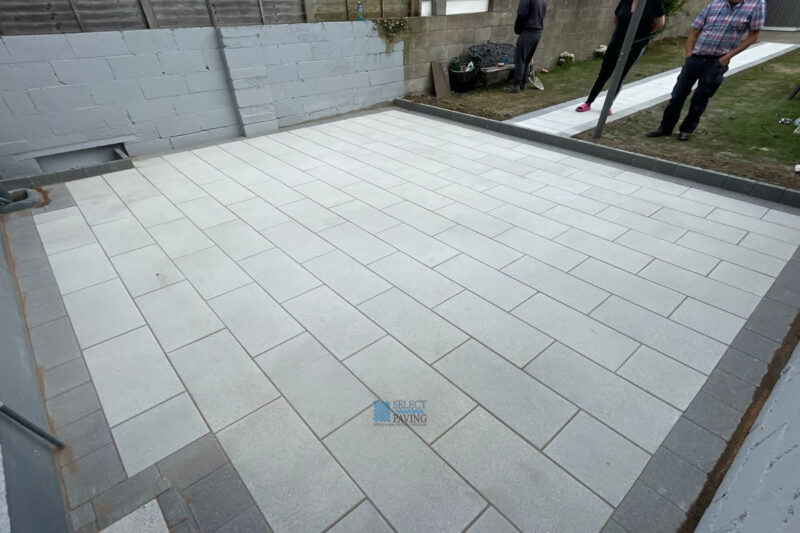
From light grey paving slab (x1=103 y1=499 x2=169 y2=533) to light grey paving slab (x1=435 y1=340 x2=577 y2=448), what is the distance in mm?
1358

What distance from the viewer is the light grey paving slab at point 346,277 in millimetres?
2688

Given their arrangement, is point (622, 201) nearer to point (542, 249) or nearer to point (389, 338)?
point (542, 249)

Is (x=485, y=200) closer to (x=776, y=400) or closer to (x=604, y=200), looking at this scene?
(x=604, y=200)

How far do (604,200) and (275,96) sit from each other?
15.6 feet

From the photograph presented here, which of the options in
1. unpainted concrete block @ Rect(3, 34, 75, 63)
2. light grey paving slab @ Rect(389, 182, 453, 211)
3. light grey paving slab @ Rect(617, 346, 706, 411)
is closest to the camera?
light grey paving slab @ Rect(617, 346, 706, 411)

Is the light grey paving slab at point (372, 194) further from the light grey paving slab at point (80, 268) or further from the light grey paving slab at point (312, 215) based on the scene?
the light grey paving slab at point (80, 268)

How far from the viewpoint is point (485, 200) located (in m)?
3.86

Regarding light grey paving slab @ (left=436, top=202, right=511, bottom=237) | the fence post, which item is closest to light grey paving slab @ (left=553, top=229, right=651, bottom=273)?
light grey paving slab @ (left=436, top=202, right=511, bottom=237)

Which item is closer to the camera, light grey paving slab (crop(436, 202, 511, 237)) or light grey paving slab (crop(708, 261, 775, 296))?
light grey paving slab (crop(708, 261, 775, 296))

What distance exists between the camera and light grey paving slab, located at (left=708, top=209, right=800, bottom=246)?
320 centimetres

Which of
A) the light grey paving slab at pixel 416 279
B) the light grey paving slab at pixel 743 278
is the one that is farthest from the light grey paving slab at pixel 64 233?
the light grey paving slab at pixel 743 278

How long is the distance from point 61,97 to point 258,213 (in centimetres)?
279

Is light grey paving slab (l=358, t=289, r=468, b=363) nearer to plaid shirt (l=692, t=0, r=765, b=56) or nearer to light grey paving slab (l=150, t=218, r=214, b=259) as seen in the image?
light grey paving slab (l=150, t=218, r=214, b=259)

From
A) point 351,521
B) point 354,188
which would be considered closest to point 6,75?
point 354,188
